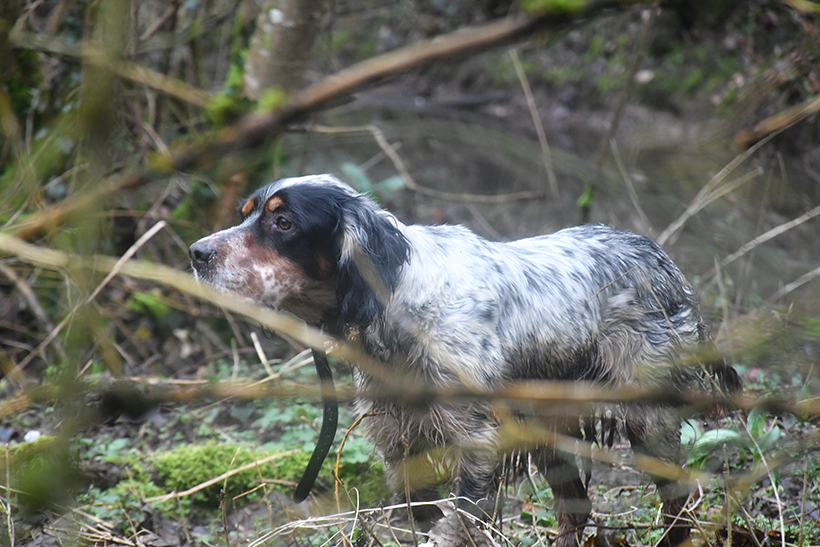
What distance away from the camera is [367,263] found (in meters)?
3.08

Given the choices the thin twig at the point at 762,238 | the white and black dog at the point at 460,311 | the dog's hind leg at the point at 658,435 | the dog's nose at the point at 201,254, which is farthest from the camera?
the thin twig at the point at 762,238

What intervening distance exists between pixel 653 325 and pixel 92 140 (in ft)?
9.75

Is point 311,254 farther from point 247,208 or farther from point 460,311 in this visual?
point 460,311

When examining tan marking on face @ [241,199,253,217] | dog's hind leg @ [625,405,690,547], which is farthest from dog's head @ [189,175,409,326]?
dog's hind leg @ [625,405,690,547]

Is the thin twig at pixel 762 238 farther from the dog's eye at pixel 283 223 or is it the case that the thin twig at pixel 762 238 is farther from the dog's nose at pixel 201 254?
the dog's nose at pixel 201 254

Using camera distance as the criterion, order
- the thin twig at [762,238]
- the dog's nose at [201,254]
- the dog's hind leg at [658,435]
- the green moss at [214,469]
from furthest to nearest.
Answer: the thin twig at [762,238] → the green moss at [214,469] → the dog's hind leg at [658,435] → the dog's nose at [201,254]

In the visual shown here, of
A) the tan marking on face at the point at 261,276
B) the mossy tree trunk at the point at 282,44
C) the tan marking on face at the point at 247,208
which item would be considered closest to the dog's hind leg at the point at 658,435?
the tan marking on face at the point at 261,276

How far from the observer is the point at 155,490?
3766mm

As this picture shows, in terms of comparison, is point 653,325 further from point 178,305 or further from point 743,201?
point 743,201

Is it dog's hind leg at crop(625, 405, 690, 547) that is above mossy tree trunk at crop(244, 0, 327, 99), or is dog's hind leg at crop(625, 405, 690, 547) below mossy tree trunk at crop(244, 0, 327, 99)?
below

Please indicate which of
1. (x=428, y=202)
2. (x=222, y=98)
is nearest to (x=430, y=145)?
(x=428, y=202)

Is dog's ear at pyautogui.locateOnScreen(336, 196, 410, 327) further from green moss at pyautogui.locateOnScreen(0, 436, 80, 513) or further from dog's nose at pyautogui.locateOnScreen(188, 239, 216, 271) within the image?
green moss at pyautogui.locateOnScreen(0, 436, 80, 513)

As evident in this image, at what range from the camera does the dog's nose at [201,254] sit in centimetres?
315

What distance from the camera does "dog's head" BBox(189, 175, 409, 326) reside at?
3.11 m
